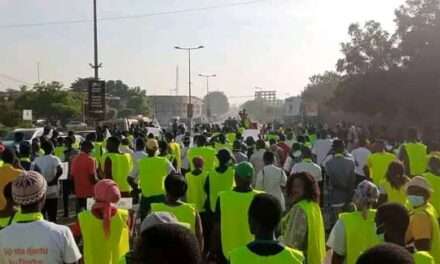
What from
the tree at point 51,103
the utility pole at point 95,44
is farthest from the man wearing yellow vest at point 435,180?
the tree at point 51,103

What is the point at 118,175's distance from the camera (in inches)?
435

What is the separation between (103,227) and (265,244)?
6.23ft

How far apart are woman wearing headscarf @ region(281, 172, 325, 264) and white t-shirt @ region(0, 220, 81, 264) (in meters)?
2.08

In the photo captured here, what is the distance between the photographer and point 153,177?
989 cm

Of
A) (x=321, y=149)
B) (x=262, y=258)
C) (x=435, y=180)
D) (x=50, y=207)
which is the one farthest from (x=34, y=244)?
(x=321, y=149)

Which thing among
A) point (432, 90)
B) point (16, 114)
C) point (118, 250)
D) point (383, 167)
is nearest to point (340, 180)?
point (383, 167)

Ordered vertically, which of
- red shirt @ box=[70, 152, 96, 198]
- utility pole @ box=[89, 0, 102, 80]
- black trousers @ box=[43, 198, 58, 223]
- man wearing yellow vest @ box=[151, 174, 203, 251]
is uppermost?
utility pole @ box=[89, 0, 102, 80]

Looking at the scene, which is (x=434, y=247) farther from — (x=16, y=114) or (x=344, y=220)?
(x=16, y=114)

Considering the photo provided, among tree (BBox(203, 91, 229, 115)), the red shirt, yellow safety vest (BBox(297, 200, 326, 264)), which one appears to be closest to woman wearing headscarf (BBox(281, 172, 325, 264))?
yellow safety vest (BBox(297, 200, 326, 264))

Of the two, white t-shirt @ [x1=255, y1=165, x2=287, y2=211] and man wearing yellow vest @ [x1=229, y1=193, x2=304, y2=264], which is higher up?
man wearing yellow vest @ [x1=229, y1=193, x2=304, y2=264]

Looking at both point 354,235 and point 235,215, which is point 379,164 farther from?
point 354,235

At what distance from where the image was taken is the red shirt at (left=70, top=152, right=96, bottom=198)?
11969mm

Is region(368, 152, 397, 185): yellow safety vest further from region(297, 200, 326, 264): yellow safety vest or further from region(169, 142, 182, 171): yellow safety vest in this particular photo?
region(297, 200, 326, 264): yellow safety vest

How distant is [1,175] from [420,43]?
31594 millimetres
